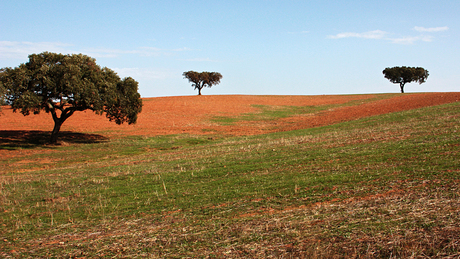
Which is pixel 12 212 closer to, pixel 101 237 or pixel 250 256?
pixel 101 237

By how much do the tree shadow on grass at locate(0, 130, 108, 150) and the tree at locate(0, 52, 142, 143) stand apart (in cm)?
158

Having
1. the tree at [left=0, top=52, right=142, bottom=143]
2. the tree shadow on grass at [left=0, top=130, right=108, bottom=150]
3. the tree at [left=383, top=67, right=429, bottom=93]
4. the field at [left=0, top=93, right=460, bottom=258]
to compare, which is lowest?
the field at [left=0, top=93, right=460, bottom=258]

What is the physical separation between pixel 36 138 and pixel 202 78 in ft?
202

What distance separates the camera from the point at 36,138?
105ft

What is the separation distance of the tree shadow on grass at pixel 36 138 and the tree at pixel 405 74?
8745 centimetres

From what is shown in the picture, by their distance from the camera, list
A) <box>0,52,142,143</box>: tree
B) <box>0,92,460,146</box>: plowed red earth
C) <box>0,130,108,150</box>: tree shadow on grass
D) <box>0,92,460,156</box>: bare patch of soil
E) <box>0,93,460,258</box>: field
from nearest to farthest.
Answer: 1. <box>0,93,460,258</box>: field
2. <box>0,52,142,143</box>: tree
3. <box>0,130,108,150</box>: tree shadow on grass
4. <box>0,92,460,156</box>: bare patch of soil
5. <box>0,92,460,146</box>: plowed red earth

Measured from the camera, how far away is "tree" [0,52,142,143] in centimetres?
2666

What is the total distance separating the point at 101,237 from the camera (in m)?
7.40

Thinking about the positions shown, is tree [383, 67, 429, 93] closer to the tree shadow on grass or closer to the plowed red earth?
the plowed red earth

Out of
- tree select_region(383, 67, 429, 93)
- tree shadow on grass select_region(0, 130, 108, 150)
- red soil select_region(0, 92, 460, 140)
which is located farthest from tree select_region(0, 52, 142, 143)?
tree select_region(383, 67, 429, 93)

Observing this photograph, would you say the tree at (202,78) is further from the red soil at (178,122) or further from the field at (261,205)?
the field at (261,205)

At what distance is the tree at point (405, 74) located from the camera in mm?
94188

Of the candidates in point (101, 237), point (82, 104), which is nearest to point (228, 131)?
point (82, 104)

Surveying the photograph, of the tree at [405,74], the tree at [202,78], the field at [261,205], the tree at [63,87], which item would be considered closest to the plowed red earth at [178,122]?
the tree at [63,87]
